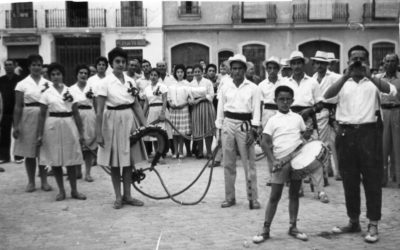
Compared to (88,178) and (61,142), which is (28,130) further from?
(88,178)

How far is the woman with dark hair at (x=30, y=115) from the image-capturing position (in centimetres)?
855

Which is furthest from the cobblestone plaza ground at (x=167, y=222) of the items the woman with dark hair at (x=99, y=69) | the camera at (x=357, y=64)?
the woman with dark hair at (x=99, y=69)

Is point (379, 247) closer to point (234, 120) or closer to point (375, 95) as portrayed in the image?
point (375, 95)

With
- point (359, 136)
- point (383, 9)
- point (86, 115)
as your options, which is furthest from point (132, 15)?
point (359, 136)

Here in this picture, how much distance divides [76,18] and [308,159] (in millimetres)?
25940

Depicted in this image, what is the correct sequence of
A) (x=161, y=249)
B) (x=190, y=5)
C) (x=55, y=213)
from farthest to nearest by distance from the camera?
(x=190, y=5) < (x=55, y=213) < (x=161, y=249)

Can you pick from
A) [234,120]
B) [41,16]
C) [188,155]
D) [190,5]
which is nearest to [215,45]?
[190,5]

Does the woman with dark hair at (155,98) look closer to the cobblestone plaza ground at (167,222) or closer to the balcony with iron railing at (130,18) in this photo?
the cobblestone plaza ground at (167,222)

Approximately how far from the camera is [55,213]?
7.23 metres

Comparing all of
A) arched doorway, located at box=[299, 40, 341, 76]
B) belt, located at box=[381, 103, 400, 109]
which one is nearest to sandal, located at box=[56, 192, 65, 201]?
belt, located at box=[381, 103, 400, 109]

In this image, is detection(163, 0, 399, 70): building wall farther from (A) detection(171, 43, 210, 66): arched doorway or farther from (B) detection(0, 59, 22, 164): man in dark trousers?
(B) detection(0, 59, 22, 164): man in dark trousers

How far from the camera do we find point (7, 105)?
1187cm

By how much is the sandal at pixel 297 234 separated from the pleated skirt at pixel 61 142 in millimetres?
3598

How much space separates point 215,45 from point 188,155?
1734 centimetres
